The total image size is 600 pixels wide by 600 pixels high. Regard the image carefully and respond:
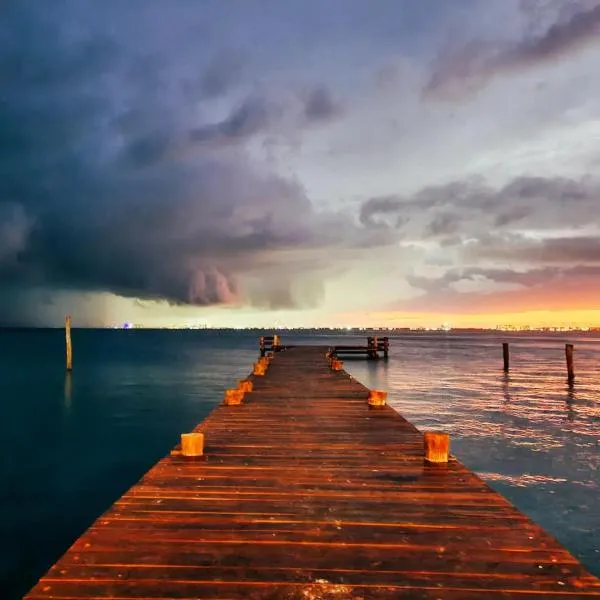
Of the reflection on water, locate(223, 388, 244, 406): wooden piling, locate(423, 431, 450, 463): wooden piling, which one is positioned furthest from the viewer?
locate(223, 388, 244, 406): wooden piling

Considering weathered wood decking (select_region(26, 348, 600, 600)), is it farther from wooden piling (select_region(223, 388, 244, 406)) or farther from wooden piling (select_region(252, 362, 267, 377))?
wooden piling (select_region(252, 362, 267, 377))

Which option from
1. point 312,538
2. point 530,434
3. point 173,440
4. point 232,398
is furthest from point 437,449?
point 173,440

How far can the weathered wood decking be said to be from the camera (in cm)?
402

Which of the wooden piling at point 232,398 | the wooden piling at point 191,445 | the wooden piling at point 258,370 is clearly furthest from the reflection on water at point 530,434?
the wooden piling at point 191,445

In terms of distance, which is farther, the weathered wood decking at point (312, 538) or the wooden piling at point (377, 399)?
the wooden piling at point (377, 399)

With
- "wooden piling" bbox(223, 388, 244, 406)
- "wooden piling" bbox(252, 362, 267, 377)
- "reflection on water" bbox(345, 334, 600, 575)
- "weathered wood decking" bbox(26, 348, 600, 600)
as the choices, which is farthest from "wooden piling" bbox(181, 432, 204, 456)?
"wooden piling" bbox(252, 362, 267, 377)

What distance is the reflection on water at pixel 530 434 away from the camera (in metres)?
11.9

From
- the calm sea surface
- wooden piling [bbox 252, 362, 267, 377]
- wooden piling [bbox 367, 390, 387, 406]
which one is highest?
wooden piling [bbox 367, 390, 387, 406]

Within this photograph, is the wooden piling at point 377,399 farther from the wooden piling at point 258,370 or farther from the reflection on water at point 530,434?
the wooden piling at point 258,370

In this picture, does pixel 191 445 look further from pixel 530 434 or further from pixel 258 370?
pixel 530 434

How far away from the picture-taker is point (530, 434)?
63.3 feet

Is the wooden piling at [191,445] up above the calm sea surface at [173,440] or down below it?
above

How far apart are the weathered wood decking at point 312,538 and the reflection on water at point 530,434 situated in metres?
5.37

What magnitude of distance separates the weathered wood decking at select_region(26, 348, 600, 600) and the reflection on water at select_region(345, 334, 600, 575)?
537 cm
